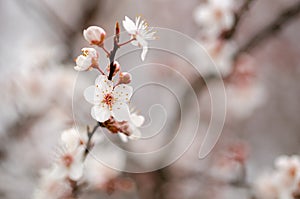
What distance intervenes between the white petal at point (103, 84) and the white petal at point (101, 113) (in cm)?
2

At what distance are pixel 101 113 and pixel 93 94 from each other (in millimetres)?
30

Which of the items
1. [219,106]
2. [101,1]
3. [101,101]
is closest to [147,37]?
[101,101]

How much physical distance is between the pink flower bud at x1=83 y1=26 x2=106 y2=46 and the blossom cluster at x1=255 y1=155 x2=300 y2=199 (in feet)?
1.80

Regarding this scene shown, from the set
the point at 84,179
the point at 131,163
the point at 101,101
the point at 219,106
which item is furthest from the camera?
the point at 219,106

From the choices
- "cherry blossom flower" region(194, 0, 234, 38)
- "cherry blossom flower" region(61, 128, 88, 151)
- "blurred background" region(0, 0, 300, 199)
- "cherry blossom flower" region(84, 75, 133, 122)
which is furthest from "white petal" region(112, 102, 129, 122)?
"cherry blossom flower" region(194, 0, 234, 38)

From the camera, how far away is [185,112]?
1.46 m

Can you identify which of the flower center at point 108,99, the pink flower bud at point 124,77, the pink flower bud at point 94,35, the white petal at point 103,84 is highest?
the pink flower bud at point 94,35

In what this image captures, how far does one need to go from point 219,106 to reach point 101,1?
0.68 meters

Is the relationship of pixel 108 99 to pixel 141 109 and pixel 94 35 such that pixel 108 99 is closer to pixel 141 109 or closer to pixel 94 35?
pixel 94 35

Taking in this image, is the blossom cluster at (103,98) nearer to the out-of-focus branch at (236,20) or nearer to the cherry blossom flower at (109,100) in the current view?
the cherry blossom flower at (109,100)

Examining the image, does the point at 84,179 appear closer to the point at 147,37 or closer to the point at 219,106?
the point at 147,37

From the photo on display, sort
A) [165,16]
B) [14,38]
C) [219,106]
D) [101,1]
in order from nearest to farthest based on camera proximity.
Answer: [219,106], [101,1], [14,38], [165,16]

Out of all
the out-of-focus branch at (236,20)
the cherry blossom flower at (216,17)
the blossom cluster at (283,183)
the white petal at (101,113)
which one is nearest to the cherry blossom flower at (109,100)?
the white petal at (101,113)

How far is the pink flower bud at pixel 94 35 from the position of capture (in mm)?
628
